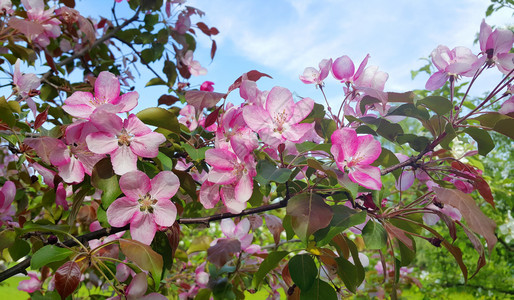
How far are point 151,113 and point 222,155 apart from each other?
6.7 inches

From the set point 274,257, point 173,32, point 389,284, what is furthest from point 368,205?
point 389,284

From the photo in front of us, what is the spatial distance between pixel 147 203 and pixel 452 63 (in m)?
0.74

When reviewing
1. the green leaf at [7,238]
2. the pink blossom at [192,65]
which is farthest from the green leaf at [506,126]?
the pink blossom at [192,65]

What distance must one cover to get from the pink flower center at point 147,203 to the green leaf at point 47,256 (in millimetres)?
159

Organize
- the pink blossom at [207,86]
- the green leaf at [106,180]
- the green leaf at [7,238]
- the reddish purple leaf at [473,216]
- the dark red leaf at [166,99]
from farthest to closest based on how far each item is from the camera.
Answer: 1. the dark red leaf at [166,99]
2. the pink blossom at [207,86]
3. the green leaf at [7,238]
4. the green leaf at [106,180]
5. the reddish purple leaf at [473,216]

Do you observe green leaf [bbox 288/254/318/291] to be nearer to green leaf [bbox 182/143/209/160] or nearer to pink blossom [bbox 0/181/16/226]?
green leaf [bbox 182/143/209/160]

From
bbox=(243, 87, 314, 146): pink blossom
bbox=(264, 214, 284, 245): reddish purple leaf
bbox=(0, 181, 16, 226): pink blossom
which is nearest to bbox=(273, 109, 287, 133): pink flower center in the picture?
bbox=(243, 87, 314, 146): pink blossom

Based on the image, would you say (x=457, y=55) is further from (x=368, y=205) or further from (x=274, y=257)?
(x=274, y=257)

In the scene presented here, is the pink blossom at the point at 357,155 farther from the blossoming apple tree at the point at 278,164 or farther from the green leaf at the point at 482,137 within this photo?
the green leaf at the point at 482,137

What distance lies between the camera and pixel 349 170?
762 mm

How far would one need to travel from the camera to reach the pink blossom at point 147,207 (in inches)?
30.3

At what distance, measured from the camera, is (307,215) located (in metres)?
0.69

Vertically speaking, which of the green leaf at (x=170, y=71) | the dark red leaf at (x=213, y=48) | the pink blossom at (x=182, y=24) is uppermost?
the pink blossom at (x=182, y=24)

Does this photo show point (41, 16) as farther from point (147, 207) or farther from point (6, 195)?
point (147, 207)
